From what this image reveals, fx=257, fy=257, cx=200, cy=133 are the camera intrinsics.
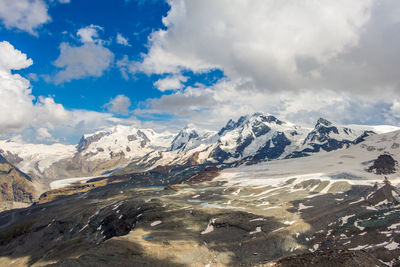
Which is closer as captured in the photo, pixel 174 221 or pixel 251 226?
pixel 251 226

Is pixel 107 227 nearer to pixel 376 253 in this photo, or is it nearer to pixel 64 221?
pixel 64 221

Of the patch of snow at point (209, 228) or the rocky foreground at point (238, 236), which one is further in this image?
the patch of snow at point (209, 228)

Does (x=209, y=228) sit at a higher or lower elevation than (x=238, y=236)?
higher

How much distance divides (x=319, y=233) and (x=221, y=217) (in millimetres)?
36464

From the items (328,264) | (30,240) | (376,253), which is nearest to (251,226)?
(376,253)

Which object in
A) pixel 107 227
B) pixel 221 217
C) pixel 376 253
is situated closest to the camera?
pixel 376 253

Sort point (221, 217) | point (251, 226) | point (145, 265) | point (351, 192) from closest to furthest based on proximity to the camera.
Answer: point (145, 265) → point (251, 226) → point (221, 217) → point (351, 192)

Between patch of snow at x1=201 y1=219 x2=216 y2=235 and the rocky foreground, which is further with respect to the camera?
patch of snow at x1=201 y1=219 x2=216 y2=235

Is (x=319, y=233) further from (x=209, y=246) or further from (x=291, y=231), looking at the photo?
(x=209, y=246)

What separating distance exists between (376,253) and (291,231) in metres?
25.3

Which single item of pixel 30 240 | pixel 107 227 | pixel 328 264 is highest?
pixel 328 264

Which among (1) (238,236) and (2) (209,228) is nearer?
(1) (238,236)

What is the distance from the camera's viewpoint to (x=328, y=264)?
46.8 meters

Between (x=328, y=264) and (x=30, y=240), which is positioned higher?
(x=328, y=264)
